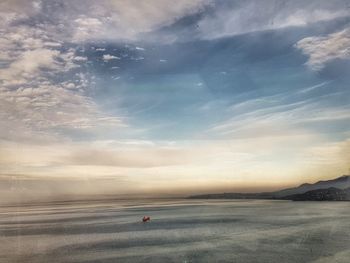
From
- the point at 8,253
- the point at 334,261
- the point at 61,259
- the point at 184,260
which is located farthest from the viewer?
the point at 8,253

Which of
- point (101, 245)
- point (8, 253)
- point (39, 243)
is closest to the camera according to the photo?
point (8, 253)

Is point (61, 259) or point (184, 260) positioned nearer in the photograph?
point (184, 260)

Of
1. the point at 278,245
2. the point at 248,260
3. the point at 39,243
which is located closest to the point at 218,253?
the point at 248,260

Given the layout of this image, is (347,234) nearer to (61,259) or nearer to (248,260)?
(248,260)

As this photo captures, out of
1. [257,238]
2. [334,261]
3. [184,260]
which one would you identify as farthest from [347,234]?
[184,260]

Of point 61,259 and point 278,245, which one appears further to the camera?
point 278,245

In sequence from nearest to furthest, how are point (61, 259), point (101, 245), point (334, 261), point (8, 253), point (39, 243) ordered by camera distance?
point (334, 261) < point (61, 259) < point (8, 253) < point (101, 245) < point (39, 243)

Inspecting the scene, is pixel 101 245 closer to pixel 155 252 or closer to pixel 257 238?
pixel 155 252

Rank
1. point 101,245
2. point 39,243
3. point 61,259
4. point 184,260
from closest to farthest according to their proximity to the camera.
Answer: point 184,260 → point 61,259 → point 101,245 → point 39,243
